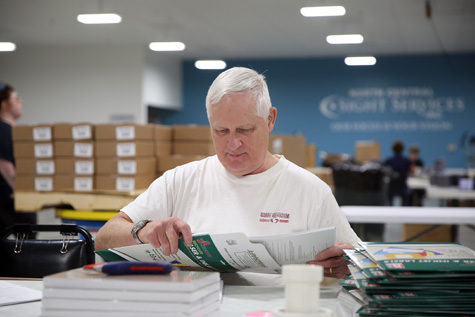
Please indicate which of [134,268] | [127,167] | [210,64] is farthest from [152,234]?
[210,64]

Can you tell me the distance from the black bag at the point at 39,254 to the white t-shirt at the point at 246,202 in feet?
1.01

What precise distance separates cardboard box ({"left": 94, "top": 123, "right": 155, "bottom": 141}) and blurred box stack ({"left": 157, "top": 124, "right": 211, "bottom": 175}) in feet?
0.94

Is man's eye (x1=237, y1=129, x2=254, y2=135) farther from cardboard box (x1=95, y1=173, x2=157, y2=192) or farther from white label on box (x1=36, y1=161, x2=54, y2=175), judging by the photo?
white label on box (x1=36, y1=161, x2=54, y2=175)

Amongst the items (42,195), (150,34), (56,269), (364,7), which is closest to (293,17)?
(364,7)

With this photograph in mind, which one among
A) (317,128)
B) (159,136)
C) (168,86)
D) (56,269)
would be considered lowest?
(56,269)

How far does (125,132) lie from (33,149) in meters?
0.83

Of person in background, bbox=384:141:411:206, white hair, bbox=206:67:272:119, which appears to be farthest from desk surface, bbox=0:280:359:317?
person in background, bbox=384:141:411:206

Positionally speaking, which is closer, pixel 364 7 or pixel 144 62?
pixel 364 7

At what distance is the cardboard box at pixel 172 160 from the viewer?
443 cm

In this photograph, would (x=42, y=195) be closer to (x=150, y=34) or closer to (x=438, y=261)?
(x=438, y=261)

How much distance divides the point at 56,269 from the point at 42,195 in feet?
8.03

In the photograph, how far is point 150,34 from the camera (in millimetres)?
12664

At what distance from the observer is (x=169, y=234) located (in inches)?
58.3

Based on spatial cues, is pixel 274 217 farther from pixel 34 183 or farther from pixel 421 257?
pixel 34 183
